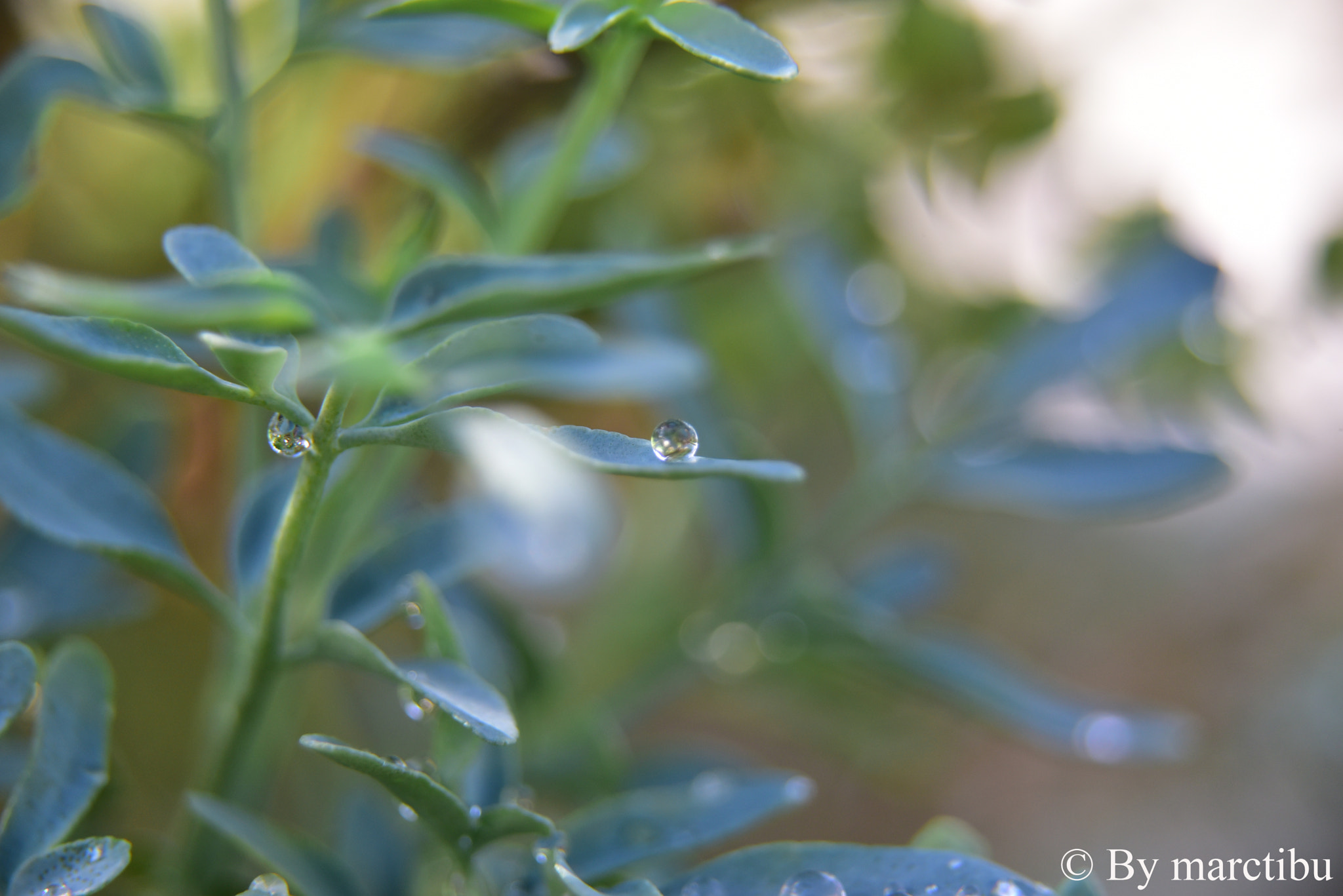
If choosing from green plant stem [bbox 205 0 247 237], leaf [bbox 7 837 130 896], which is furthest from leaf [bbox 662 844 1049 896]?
green plant stem [bbox 205 0 247 237]

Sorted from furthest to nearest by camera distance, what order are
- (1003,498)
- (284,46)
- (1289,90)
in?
(1289,90)
(1003,498)
(284,46)

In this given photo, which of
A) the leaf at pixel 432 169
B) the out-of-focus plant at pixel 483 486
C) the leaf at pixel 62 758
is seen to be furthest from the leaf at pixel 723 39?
the leaf at pixel 62 758

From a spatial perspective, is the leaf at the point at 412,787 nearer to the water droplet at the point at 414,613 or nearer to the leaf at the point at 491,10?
the water droplet at the point at 414,613

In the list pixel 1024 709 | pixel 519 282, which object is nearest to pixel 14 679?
pixel 519 282

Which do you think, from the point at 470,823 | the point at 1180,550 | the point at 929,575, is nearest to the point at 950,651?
the point at 929,575

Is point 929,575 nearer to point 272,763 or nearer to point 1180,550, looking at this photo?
point 272,763

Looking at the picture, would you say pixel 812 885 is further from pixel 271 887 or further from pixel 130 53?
pixel 130 53
